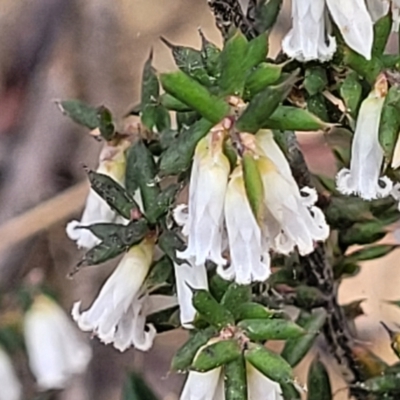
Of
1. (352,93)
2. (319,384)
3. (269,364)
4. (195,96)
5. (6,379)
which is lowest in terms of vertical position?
(319,384)

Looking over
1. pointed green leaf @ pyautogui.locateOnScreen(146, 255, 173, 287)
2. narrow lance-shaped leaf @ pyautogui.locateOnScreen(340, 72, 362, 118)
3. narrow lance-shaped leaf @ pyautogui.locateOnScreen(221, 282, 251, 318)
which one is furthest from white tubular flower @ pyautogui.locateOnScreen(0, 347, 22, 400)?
narrow lance-shaped leaf @ pyautogui.locateOnScreen(340, 72, 362, 118)

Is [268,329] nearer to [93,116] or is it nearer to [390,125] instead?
[390,125]

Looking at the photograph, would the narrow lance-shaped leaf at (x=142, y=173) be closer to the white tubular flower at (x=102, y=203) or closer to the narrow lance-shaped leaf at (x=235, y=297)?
the white tubular flower at (x=102, y=203)

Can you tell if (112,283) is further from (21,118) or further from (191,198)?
(21,118)

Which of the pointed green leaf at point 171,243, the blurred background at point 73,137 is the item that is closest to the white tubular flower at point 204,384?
the pointed green leaf at point 171,243

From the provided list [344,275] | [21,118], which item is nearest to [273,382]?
[344,275]

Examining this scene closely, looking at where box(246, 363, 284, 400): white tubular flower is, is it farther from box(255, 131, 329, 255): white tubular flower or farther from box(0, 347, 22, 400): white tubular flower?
box(0, 347, 22, 400): white tubular flower

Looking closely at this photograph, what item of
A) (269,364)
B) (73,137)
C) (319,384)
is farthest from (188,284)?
(73,137)
